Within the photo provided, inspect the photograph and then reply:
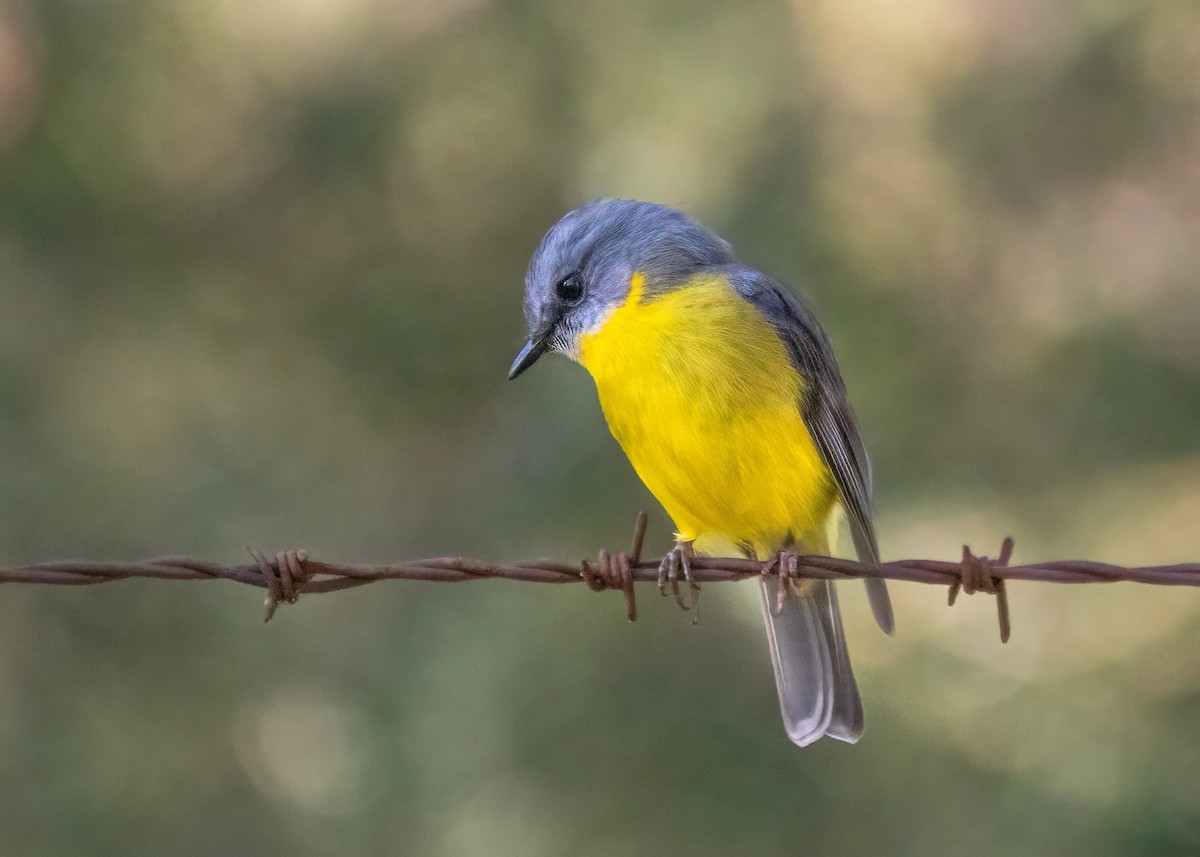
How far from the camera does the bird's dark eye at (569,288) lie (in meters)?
3.34

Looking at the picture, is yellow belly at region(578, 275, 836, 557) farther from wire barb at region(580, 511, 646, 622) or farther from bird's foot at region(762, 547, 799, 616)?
wire barb at region(580, 511, 646, 622)

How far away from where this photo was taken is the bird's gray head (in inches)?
129

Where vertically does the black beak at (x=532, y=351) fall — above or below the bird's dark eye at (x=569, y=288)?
below

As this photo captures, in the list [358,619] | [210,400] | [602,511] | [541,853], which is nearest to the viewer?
[541,853]

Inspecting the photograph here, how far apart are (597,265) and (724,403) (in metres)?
0.60

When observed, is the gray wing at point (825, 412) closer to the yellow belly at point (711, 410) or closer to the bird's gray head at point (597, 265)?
the yellow belly at point (711, 410)

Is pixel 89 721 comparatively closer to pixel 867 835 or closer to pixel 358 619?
pixel 358 619

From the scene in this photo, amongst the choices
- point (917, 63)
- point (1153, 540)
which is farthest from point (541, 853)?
point (917, 63)

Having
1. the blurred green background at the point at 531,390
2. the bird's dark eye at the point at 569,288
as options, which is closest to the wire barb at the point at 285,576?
the bird's dark eye at the point at 569,288

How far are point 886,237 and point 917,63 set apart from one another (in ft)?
2.54

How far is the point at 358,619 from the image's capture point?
5422 millimetres

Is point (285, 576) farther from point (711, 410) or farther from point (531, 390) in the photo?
point (531, 390)

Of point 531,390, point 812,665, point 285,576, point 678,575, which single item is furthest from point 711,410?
point 531,390

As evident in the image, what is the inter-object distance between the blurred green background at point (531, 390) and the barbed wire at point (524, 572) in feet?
8.11
